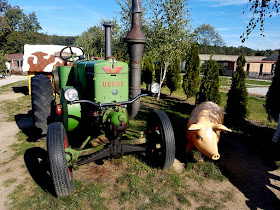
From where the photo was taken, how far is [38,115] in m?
5.24

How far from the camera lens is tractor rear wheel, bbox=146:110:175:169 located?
13.0ft

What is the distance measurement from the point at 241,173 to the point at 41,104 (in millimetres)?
4753

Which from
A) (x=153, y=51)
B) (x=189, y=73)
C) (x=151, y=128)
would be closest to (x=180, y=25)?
(x=153, y=51)

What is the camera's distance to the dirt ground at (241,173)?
3.46 meters

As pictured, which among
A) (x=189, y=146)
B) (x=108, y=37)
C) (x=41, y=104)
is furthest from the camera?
(x=41, y=104)

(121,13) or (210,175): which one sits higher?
(121,13)

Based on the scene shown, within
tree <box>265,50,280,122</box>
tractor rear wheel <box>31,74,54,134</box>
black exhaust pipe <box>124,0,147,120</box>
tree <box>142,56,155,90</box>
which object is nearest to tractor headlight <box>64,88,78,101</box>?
black exhaust pipe <box>124,0,147,120</box>

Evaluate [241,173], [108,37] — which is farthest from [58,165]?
[241,173]

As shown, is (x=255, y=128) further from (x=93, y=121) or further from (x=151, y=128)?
(x=93, y=121)

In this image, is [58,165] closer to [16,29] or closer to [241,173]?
[241,173]

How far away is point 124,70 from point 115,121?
102 cm

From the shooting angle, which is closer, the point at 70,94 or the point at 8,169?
the point at 70,94

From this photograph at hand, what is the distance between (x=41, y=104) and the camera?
210 inches

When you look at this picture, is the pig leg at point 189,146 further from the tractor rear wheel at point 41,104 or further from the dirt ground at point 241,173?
the tractor rear wheel at point 41,104
